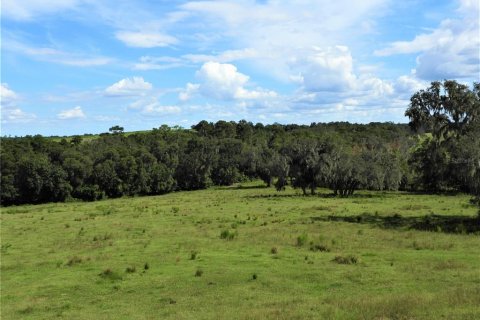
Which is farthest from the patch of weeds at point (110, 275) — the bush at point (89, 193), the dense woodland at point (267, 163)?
the bush at point (89, 193)

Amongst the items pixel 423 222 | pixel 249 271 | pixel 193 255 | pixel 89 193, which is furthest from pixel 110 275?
pixel 89 193

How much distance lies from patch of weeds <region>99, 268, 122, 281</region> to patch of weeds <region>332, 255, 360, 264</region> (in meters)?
10.9

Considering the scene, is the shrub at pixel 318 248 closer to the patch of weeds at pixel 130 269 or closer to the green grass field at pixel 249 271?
the green grass field at pixel 249 271

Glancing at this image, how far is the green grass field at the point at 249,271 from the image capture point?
1552 centimetres

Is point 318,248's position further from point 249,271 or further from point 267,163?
point 267,163

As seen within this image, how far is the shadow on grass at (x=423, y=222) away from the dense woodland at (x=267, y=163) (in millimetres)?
3030

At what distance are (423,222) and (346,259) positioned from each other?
61.1 ft

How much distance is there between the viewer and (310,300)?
16312 mm

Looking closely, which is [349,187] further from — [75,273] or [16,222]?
[75,273]

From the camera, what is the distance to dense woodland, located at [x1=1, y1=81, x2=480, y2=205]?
129 feet

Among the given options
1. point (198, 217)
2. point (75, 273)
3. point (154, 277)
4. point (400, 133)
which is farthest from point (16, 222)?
point (400, 133)

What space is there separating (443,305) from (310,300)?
14.5ft

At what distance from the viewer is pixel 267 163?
107 metres

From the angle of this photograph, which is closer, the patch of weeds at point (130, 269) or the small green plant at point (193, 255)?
the patch of weeds at point (130, 269)
